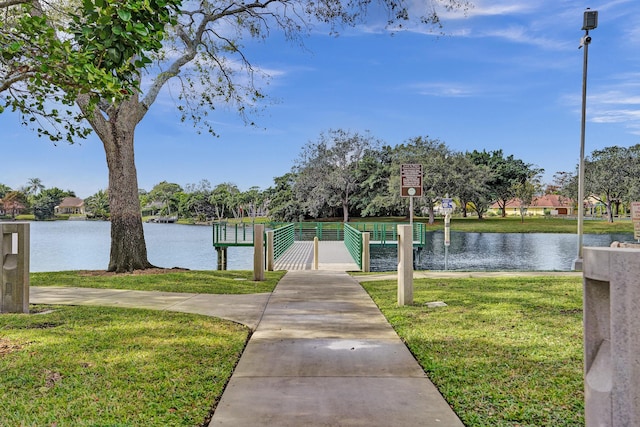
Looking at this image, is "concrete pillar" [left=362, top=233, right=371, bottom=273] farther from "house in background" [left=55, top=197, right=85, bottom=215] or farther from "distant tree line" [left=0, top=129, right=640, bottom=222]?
"house in background" [left=55, top=197, right=85, bottom=215]

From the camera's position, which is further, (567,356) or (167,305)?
(167,305)

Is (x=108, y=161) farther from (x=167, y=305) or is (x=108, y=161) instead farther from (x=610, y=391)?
(x=610, y=391)

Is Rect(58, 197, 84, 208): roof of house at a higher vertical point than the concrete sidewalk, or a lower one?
higher

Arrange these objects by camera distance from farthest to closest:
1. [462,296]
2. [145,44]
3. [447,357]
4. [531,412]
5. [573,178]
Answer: [573,178] < [462,296] < [145,44] < [447,357] < [531,412]

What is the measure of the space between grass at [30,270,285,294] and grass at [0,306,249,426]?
2.98 m

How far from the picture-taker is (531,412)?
10.9ft

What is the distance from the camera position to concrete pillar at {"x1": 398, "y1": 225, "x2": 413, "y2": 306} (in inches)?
283

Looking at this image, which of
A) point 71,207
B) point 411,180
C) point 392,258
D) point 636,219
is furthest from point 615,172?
point 71,207

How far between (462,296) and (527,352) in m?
3.52

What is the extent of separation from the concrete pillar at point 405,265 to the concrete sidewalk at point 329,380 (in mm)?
820

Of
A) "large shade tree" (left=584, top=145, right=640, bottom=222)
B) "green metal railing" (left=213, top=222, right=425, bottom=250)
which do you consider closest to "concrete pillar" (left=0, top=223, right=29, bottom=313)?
"green metal railing" (left=213, top=222, right=425, bottom=250)

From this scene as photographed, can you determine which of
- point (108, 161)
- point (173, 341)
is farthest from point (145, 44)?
point (108, 161)

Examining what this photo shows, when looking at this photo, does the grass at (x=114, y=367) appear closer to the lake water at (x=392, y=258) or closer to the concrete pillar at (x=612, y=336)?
the concrete pillar at (x=612, y=336)

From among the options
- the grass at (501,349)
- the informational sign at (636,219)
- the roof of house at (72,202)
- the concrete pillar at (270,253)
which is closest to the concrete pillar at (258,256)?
the grass at (501,349)
